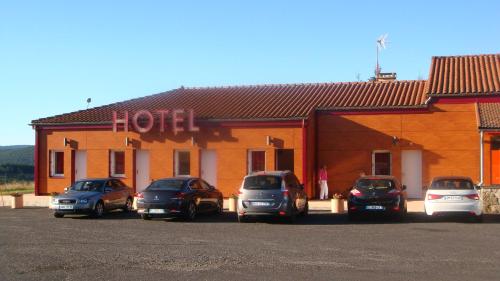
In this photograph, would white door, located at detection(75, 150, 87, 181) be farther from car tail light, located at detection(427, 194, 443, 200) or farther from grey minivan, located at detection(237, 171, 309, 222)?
car tail light, located at detection(427, 194, 443, 200)

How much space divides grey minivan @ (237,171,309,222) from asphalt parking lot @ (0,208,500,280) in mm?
412

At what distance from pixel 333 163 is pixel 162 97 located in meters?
10.6

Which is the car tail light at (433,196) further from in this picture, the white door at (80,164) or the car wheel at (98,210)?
the white door at (80,164)

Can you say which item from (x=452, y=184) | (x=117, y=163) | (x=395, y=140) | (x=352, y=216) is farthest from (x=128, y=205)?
(x=395, y=140)

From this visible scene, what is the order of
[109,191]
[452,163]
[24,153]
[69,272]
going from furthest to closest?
[24,153]
[452,163]
[109,191]
[69,272]

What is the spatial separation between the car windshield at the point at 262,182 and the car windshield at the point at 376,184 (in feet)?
8.56

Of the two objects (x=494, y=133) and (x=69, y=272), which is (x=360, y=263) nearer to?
(x=69, y=272)

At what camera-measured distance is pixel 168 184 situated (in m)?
18.6

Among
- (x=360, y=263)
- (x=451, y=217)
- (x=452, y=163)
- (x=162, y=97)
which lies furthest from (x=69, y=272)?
(x=162, y=97)

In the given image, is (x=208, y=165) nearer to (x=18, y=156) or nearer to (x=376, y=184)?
(x=376, y=184)

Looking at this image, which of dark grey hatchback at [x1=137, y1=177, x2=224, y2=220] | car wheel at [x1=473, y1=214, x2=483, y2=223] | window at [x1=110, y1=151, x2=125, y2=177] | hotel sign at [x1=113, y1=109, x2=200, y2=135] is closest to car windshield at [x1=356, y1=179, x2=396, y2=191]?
car wheel at [x1=473, y1=214, x2=483, y2=223]

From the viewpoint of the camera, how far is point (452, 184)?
56.9ft

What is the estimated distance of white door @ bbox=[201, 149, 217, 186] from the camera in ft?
86.5

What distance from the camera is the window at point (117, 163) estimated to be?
27.6 meters
